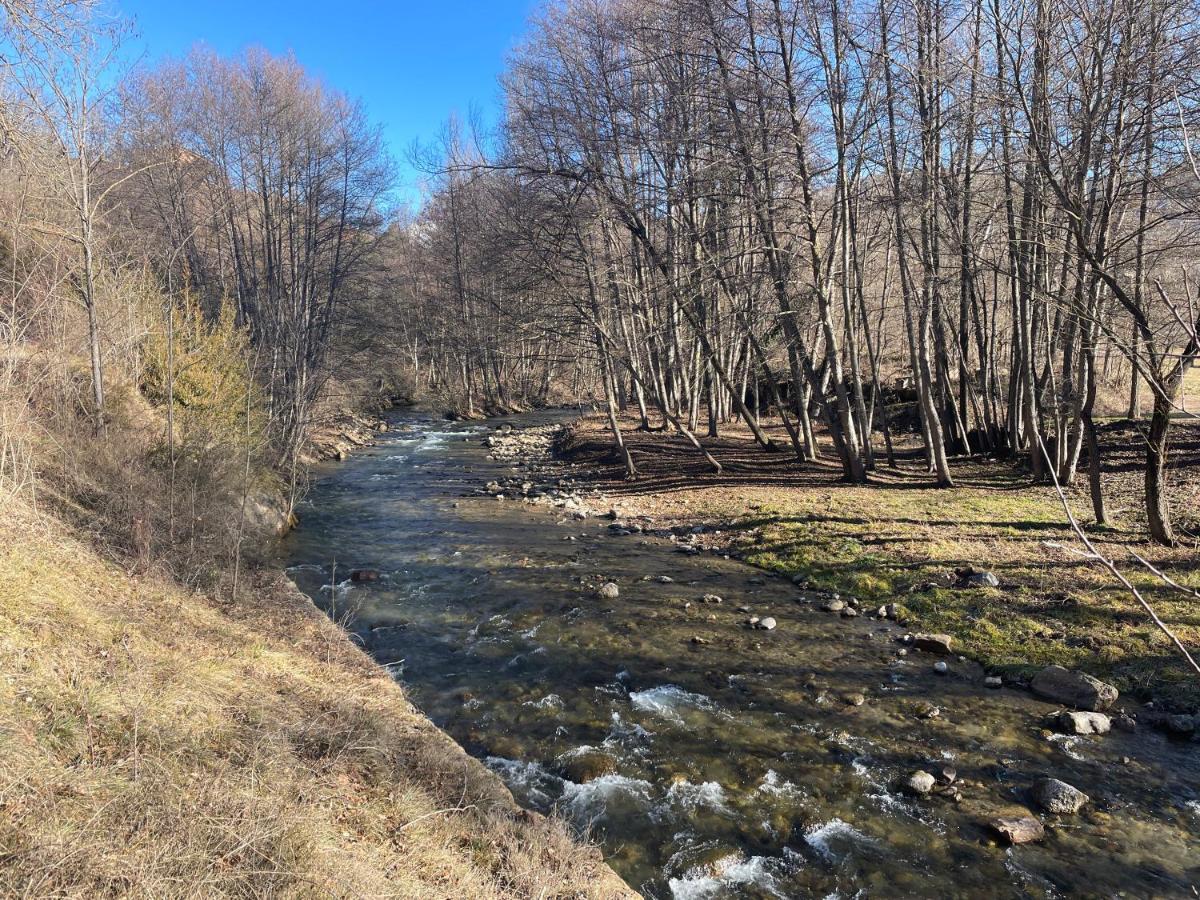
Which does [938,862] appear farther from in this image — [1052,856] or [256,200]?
[256,200]

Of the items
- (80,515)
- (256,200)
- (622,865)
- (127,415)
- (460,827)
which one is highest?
(256,200)

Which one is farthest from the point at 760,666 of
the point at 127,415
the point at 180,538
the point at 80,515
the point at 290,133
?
the point at 290,133

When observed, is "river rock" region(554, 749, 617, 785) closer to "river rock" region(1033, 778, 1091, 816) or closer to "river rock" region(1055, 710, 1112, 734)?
"river rock" region(1033, 778, 1091, 816)

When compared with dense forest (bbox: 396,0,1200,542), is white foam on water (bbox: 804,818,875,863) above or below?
below

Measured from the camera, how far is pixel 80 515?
8.10 metres

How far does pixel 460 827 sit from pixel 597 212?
14073 mm

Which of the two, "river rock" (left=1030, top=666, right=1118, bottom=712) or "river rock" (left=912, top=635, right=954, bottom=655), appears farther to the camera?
"river rock" (left=912, top=635, right=954, bottom=655)

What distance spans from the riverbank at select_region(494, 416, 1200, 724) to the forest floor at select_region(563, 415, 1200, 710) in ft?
0.08

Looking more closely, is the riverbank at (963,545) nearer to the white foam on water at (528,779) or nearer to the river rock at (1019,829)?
the river rock at (1019,829)

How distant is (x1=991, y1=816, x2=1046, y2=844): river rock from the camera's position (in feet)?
16.4

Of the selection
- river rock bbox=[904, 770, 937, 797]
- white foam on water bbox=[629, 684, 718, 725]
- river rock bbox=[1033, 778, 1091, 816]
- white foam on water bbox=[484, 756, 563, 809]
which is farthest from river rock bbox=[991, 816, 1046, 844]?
white foam on water bbox=[484, 756, 563, 809]

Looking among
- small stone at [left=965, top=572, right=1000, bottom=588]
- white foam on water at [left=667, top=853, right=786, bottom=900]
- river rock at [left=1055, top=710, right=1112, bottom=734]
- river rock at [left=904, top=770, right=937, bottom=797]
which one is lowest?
white foam on water at [left=667, top=853, right=786, bottom=900]

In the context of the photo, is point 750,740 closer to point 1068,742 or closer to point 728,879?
point 728,879

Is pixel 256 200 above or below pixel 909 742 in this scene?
above
